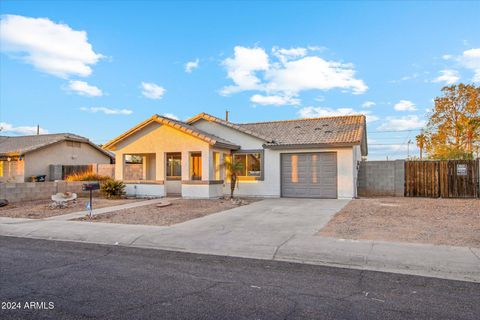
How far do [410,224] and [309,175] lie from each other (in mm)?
8407

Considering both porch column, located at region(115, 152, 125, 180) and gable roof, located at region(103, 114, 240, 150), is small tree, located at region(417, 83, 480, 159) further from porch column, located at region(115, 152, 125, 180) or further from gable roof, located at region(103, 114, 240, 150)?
porch column, located at region(115, 152, 125, 180)

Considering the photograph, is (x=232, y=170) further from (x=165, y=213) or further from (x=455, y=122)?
(x=455, y=122)

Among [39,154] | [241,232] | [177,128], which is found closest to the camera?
[241,232]

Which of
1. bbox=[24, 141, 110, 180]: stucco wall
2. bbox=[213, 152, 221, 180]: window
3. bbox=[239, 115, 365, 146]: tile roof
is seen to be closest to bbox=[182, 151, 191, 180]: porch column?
bbox=[213, 152, 221, 180]: window

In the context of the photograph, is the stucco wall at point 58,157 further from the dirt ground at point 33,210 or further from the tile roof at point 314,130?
the tile roof at point 314,130

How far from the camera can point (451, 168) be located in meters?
17.5

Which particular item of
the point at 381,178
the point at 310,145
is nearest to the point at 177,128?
the point at 310,145

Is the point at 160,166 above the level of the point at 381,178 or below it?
above

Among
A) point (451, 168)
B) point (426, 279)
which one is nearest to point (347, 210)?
point (426, 279)

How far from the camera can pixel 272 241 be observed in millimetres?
7793

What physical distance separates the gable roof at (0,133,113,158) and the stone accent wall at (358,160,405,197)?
24.7 meters

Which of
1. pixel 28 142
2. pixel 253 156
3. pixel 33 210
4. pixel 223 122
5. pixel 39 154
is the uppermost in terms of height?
pixel 223 122

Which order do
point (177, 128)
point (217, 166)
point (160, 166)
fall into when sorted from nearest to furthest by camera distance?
point (177, 128)
point (160, 166)
point (217, 166)

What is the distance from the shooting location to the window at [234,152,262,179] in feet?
62.5
